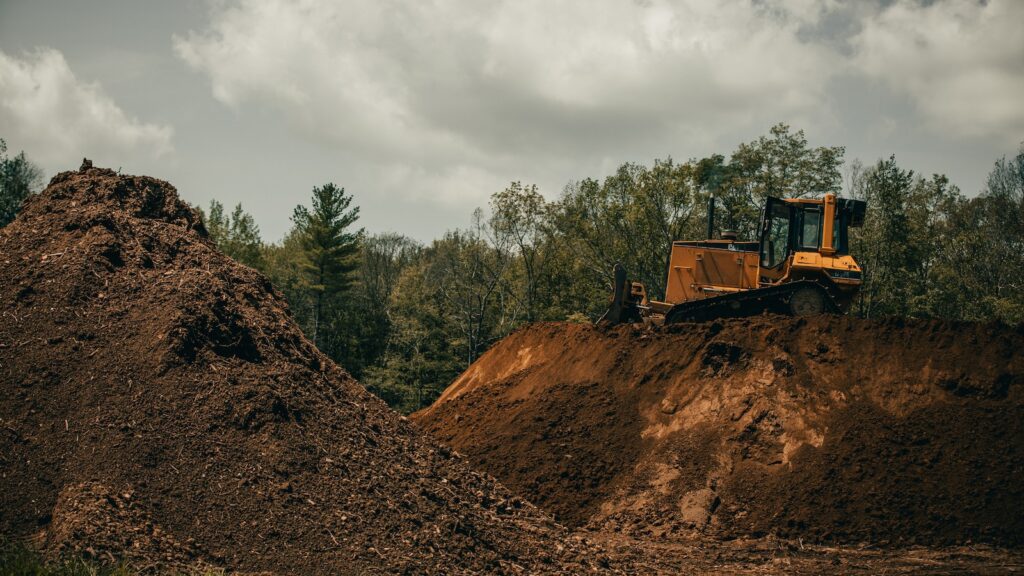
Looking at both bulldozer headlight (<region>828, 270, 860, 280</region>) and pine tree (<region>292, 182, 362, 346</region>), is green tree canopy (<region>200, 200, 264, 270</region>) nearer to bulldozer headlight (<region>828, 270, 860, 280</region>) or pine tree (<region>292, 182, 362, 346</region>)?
pine tree (<region>292, 182, 362, 346</region>)

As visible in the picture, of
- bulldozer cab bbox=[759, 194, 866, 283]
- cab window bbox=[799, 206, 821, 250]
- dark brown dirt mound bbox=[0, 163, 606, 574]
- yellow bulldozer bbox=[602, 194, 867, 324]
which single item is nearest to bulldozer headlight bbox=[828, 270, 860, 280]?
yellow bulldozer bbox=[602, 194, 867, 324]

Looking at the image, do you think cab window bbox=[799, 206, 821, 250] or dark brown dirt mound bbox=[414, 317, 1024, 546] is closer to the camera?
dark brown dirt mound bbox=[414, 317, 1024, 546]

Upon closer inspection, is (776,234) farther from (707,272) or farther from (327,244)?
(327,244)

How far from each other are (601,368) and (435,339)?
1252 inches

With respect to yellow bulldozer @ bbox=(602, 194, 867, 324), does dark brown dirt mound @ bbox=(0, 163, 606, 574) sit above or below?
below

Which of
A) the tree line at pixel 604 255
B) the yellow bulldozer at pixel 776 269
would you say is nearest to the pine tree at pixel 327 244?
the tree line at pixel 604 255

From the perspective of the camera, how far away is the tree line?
1537 inches

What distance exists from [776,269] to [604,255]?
2819cm

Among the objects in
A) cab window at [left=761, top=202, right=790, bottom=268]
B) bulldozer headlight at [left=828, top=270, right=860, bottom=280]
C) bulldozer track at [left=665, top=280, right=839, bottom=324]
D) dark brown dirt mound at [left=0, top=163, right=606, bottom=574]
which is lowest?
dark brown dirt mound at [left=0, top=163, right=606, bottom=574]

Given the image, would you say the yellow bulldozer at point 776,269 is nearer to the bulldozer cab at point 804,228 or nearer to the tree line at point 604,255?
the bulldozer cab at point 804,228

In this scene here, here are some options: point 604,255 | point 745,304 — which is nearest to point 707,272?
point 745,304

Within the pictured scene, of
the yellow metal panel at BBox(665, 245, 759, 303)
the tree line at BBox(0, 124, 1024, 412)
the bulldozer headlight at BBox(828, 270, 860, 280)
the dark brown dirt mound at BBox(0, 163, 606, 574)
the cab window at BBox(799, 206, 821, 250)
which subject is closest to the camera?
the dark brown dirt mound at BBox(0, 163, 606, 574)

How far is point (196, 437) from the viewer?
267 inches

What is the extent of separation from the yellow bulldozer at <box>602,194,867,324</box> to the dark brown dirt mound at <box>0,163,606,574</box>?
9.44 meters
